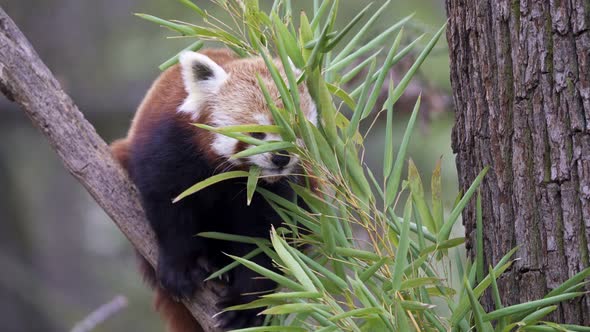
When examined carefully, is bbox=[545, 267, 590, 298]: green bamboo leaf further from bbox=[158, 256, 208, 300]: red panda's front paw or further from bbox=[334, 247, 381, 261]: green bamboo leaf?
bbox=[158, 256, 208, 300]: red panda's front paw

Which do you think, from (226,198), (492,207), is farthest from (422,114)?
(492,207)

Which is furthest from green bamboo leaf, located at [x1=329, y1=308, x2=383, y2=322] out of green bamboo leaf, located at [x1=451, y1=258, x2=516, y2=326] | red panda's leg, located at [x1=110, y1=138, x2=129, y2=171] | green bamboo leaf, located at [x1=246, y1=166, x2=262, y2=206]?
red panda's leg, located at [x1=110, y1=138, x2=129, y2=171]

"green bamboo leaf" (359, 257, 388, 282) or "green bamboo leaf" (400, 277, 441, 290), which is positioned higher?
"green bamboo leaf" (359, 257, 388, 282)

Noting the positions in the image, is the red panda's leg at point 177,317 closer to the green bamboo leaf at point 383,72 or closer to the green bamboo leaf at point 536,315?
the green bamboo leaf at point 383,72

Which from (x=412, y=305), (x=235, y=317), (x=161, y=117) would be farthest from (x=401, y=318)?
(x=161, y=117)

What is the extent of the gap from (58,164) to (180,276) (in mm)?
5564

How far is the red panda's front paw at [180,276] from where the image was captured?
2412mm

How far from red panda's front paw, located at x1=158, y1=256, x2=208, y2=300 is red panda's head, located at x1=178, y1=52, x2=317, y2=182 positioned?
37 cm

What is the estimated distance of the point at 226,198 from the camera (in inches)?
99.3

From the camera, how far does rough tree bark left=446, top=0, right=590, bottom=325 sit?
1.46 m

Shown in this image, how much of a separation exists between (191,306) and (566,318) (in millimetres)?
1290

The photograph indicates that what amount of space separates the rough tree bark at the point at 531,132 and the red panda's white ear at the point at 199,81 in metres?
1.00

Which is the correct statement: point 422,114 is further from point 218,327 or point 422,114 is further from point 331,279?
point 331,279

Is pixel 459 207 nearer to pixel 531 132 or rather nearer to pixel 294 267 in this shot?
pixel 531 132
